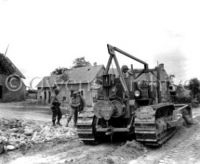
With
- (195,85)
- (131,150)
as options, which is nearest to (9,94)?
(131,150)

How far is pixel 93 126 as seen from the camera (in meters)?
6.92

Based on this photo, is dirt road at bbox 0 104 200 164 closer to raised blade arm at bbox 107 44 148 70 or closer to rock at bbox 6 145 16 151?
rock at bbox 6 145 16 151

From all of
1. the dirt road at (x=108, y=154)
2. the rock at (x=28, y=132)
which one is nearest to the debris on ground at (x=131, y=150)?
the dirt road at (x=108, y=154)

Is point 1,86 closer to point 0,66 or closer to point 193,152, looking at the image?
point 0,66

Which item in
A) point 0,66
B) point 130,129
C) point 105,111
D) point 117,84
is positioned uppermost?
point 0,66

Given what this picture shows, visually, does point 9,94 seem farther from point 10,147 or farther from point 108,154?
point 108,154

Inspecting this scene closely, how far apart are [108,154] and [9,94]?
2077cm

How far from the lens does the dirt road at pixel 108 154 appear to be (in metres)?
5.24

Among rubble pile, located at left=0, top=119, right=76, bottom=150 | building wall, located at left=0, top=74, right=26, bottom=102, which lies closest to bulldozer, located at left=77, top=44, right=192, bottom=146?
rubble pile, located at left=0, top=119, right=76, bottom=150

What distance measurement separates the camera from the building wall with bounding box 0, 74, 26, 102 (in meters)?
22.9

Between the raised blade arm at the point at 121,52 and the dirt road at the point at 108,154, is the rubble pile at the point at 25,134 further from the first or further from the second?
the raised blade arm at the point at 121,52

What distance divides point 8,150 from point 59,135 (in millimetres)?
2204

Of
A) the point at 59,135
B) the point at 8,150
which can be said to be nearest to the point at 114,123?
the point at 59,135

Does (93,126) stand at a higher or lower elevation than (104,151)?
higher
